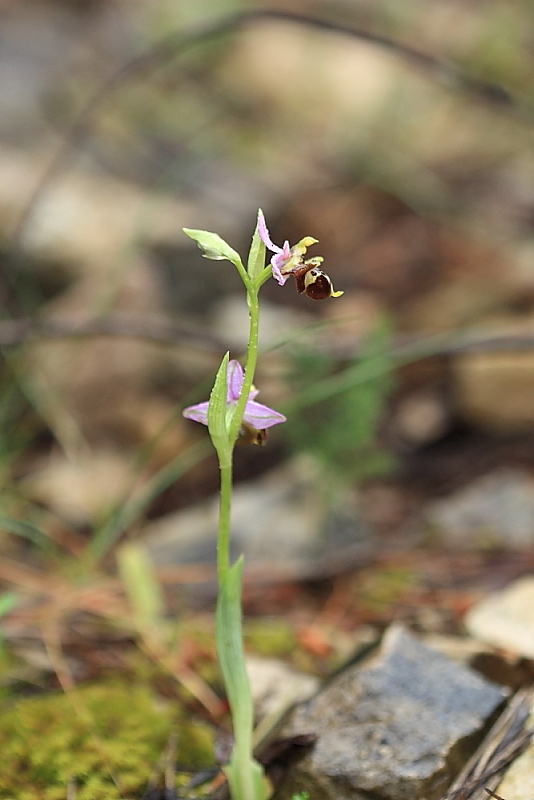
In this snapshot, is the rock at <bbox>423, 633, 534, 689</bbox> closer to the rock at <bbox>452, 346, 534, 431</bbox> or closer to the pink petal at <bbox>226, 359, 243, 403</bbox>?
the pink petal at <bbox>226, 359, 243, 403</bbox>

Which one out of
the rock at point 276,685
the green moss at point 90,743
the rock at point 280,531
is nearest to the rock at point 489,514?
the rock at point 280,531

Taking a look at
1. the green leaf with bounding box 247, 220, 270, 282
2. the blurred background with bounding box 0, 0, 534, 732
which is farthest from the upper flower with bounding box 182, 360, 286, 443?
the blurred background with bounding box 0, 0, 534, 732

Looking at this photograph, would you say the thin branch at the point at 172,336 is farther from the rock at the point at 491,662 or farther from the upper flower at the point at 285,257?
the upper flower at the point at 285,257

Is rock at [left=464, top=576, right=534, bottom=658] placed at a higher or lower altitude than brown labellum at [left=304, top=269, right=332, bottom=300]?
lower

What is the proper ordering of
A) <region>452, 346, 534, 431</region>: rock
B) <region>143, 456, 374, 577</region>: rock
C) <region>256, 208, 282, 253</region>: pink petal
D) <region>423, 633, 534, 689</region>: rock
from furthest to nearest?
<region>452, 346, 534, 431</region>: rock
<region>143, 456, 374, 577</region>: rock
<region>423, 633, 534, 689</region>: rock
<region>256, 208, 282, 253</region>: pink petal

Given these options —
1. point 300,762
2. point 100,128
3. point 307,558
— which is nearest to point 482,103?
point 100,128

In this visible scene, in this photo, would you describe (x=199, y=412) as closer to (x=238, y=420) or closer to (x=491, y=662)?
(x=238, y=420)
